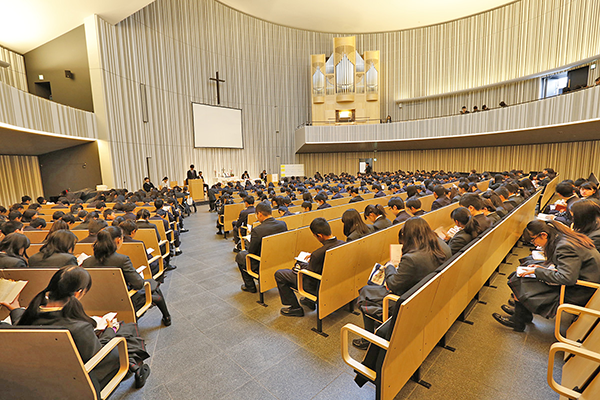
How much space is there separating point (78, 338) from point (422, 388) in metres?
2.35

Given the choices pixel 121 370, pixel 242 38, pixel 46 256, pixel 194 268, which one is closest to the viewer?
pixel 121 370

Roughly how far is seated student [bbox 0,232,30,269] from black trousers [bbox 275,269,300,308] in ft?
8.17

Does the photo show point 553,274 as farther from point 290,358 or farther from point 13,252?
point 13,252

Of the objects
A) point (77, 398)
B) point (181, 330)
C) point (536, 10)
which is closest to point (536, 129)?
point (536, 10)

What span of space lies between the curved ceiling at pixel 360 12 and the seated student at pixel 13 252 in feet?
56.1

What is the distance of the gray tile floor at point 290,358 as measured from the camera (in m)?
2.11

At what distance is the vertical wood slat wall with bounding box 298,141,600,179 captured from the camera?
12969 millimetres

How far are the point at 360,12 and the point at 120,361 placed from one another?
66.9 ft

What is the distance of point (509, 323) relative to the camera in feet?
9.32

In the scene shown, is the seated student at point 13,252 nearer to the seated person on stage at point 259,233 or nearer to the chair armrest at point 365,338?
the seated person on stage at point 259,233

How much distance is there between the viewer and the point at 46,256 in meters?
2.65

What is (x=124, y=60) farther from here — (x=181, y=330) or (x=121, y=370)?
(x=121, y=370)

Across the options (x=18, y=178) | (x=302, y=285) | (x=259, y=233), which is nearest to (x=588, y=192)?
(x=302, y=285)

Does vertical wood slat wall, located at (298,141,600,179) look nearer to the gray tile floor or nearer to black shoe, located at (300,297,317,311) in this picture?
the gray tile floor
